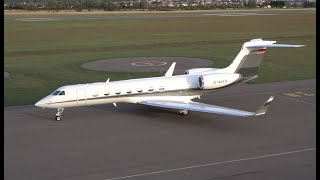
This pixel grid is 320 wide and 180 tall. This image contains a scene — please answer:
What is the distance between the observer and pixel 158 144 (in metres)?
21.1

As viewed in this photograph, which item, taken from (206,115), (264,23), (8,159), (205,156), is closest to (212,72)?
(206,115)

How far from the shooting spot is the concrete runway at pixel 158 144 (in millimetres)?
17875

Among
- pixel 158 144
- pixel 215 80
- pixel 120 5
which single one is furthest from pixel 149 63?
pixel 120 5

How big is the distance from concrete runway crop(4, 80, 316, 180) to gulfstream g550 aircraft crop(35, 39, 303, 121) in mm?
812

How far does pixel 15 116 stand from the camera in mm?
25734

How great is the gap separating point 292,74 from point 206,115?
1480cm

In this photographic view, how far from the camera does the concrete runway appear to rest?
58.6ft

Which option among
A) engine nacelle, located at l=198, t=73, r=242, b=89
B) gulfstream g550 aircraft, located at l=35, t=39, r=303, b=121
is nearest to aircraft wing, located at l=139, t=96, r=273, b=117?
gulfstream g550 aircraft, located at l=35, t=39, r=303, b=121

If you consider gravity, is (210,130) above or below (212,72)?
below

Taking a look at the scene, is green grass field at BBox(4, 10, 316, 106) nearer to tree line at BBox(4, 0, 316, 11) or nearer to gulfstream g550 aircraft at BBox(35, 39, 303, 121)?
gulfstream g550 aircraft at BBox(35, 39, 303, 121)

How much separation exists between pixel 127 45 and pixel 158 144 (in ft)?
127

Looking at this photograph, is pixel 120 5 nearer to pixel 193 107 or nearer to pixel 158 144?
pixel 193 107

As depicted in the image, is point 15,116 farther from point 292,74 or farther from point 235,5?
point 235,5

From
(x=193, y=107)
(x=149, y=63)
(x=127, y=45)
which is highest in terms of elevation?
(x=193, y=107)
